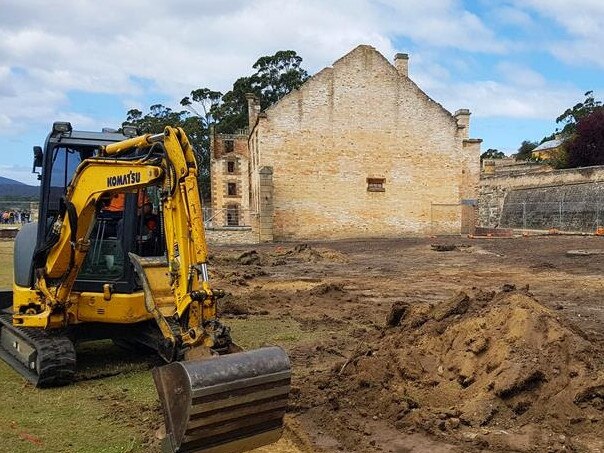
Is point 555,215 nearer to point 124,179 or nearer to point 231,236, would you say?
point 231,236

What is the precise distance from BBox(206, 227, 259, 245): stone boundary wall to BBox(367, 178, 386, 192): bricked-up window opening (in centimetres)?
751

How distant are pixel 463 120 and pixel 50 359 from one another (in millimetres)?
34848

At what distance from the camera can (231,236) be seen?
34.1m

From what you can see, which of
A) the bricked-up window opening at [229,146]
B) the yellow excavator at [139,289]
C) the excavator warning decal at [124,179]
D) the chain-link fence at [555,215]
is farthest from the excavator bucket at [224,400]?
the bricked-up window opening at [229,146]

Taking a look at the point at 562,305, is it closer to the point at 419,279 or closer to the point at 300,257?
the point at 419,279

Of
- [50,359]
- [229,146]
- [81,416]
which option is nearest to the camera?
[81,416]

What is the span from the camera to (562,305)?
12.0 meters

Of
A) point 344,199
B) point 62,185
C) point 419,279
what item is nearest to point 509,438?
point 62,185

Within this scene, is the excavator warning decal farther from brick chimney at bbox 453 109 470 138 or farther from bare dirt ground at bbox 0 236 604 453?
brick chimney at bbox 453 109 470 138

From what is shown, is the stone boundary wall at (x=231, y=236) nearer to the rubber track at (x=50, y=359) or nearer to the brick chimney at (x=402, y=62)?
the brick chimney at (x=402, y=62)

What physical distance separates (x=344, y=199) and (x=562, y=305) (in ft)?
77.7

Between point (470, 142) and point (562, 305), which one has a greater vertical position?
point (470, 142)

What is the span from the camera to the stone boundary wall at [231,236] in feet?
112

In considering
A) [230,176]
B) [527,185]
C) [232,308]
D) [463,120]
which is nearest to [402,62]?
[463,120]
